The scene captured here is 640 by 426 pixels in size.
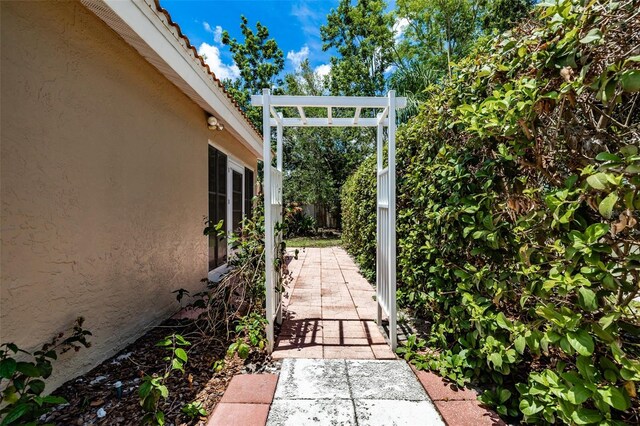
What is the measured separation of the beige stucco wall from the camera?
83.8 inches

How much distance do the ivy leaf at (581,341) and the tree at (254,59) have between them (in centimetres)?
1909

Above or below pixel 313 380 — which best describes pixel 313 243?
above

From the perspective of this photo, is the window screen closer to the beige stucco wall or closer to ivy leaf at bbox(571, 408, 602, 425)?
the beige stucco wall

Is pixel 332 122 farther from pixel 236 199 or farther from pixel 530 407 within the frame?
pixel 236 199

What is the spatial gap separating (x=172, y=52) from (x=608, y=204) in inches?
144

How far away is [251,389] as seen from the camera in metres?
2.50

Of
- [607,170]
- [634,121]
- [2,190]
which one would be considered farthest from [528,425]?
[2,190]

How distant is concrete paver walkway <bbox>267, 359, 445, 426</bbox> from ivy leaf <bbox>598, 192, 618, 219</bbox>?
1.63 m

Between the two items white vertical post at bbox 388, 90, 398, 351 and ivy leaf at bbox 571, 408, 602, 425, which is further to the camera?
white vertical post at bbox 388, 90, 398, 351

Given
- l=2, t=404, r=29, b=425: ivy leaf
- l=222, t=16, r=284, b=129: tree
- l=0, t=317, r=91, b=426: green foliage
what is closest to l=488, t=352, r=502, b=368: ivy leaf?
l=0, t=317, r=91, b=426: green foliage

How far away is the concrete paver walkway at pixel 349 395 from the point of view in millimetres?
2158

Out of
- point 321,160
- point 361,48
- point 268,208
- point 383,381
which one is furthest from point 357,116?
point 361,48

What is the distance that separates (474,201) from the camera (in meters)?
2.31

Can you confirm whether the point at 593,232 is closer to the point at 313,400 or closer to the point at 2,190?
the point at 313,400
